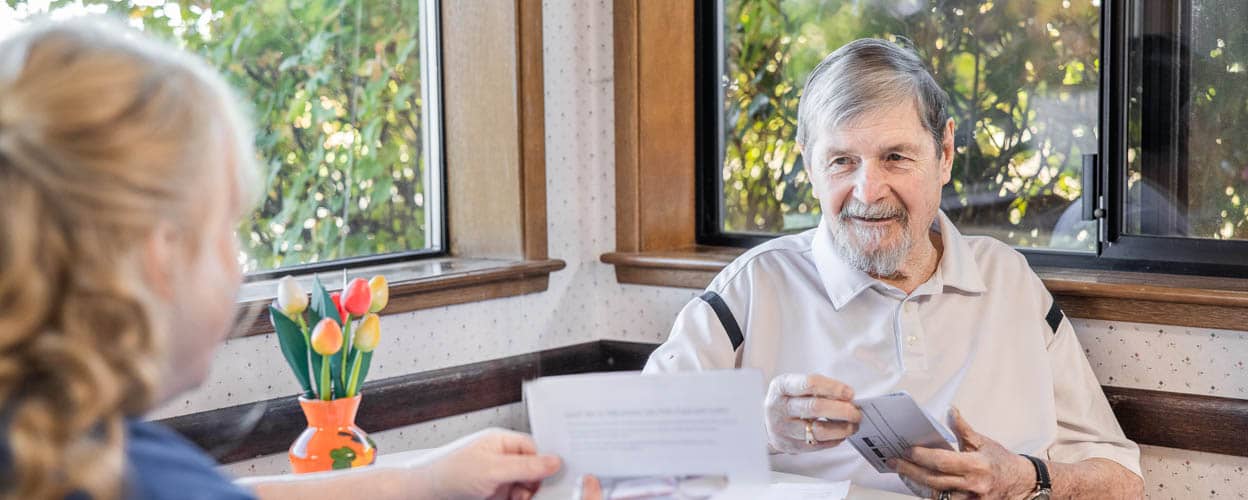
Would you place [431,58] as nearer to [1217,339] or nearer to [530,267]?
[530,267]

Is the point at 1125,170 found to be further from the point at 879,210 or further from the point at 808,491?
the point at 808,491

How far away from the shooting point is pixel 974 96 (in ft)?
8.37

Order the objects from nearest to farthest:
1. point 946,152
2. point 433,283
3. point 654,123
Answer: point 946,152, point 433,283, point 654,123

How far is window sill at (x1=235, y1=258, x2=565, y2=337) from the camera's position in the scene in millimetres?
2260

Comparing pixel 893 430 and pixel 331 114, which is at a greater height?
pixel 331 114

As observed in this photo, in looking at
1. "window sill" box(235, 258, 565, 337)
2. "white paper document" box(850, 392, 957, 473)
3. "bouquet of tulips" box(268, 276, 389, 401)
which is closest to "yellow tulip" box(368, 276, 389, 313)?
"bouquet of tulips" box(268, 276, 389, 401)

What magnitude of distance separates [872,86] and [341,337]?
3.18 feet

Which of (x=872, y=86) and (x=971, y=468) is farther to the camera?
(x=872, y=86)

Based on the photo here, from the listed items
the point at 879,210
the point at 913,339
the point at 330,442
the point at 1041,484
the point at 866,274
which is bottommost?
the point at 1041,484

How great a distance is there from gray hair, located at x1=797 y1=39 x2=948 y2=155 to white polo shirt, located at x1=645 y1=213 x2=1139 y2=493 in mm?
212

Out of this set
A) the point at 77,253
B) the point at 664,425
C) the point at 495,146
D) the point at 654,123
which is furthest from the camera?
the point at 654,123

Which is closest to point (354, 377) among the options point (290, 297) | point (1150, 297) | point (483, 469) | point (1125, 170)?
point (290, 297)

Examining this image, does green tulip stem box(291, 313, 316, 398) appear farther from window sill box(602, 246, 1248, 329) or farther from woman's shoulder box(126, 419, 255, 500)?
window sill box(602, 246, 1248, 329)

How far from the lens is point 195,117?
88 centimetres
